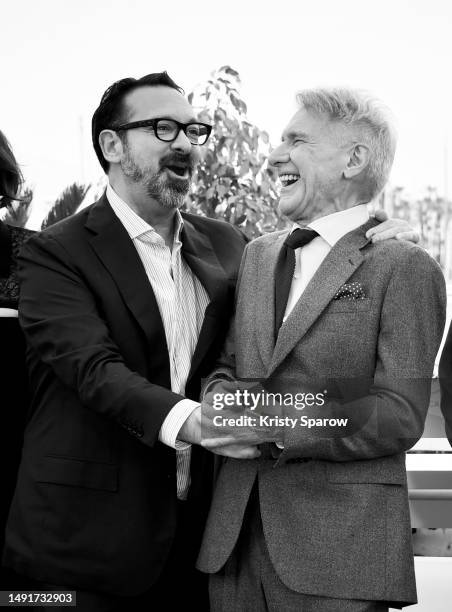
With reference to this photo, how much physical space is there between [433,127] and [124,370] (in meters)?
4.84

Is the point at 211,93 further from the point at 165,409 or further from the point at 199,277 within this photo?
the point at 165,409

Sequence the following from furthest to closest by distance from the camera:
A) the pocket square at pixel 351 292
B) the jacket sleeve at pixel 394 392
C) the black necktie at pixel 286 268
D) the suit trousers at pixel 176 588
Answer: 1. the suit trousers at pixel 176 588
2. the black necktie at pixel 286 268
3. the pocket square at pixel 351 292
4. the jacket sleeve at pixel 394 392

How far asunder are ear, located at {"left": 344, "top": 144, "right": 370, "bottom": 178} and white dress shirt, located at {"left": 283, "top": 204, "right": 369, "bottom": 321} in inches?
2.9

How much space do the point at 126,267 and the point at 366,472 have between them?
0.72 meters

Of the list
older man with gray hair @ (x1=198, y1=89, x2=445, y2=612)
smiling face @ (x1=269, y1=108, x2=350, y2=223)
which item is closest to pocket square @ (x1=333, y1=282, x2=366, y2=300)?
older man with gray hair @ (x1=198, y1=89, x2=445, y2=612)

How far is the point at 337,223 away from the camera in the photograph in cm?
165

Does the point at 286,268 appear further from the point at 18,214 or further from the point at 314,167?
the point at 18,214

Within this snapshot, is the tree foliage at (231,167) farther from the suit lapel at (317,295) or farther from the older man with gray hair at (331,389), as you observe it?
the suit lapel at (317,295)

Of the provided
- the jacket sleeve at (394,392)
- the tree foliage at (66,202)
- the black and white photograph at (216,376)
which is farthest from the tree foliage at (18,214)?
the jacket sleeve at (394,392)

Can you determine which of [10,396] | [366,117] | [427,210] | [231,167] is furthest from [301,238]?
[427,210]

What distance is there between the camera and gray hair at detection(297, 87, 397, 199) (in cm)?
167

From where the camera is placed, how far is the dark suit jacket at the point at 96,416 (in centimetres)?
167

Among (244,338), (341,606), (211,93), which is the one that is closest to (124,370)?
(244,338)

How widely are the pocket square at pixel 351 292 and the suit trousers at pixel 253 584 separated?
1.36 feet
